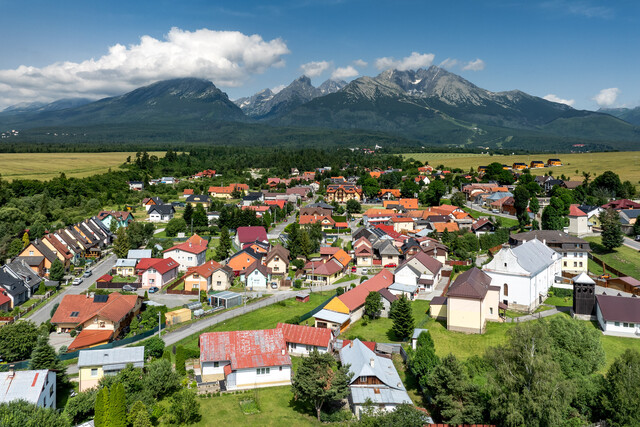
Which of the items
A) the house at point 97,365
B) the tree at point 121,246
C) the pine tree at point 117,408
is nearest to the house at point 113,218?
the tree at point 121,246

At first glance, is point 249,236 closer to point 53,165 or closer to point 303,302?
A: point 303,302

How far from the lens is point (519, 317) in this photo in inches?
1567

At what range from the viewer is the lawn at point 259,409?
84.2 ft

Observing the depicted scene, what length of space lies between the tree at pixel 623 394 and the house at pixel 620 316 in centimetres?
1302

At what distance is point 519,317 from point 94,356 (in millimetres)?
34077

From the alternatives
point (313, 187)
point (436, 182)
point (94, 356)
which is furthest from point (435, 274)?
point (313, 187)

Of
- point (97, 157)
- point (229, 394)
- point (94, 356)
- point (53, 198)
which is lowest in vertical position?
point (229, 394)

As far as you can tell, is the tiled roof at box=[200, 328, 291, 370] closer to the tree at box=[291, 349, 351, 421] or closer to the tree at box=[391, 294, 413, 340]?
the tree at box=[291, 349, 351, 421]

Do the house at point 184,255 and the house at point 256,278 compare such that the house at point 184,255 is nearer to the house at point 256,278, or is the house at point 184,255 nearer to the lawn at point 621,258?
the house at point 256,278

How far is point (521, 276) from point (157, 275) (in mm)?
39195

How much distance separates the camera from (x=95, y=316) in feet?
124

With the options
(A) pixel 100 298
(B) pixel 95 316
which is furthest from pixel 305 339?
(A) pixel 100 298

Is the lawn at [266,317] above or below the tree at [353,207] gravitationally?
below

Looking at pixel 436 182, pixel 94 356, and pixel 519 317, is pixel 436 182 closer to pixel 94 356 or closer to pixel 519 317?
pixel 519 317
